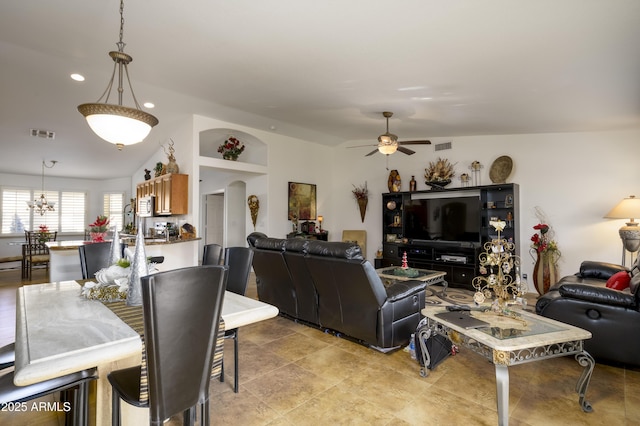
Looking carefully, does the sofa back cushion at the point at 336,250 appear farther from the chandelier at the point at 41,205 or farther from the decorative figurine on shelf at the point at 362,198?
the chandelier at the point at 41,205

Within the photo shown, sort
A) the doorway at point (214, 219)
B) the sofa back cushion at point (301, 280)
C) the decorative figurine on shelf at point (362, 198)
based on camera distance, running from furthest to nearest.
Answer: the doorway at point (214, 219) < the decorative figurine on shelf at point (362, 198) < the sofa back cushion at point (301, 280)

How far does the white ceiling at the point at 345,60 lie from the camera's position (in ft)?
7.98

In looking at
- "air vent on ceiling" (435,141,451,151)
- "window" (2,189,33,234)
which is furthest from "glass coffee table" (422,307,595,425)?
"window" (2,189,33,234)

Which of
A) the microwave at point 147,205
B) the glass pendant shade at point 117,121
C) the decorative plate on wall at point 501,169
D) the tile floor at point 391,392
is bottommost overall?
the tile floor at point 391,392

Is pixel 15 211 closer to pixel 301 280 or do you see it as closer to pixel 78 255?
pixel 78 255

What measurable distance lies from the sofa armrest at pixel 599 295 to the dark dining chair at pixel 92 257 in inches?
155

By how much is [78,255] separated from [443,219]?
6160mm

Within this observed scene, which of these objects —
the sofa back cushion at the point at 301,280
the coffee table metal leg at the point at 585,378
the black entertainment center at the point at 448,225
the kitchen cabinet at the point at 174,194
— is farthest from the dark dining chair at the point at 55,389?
the black entertainment center at the point at 448,225

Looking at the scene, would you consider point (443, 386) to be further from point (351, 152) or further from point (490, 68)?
point (351, 152)

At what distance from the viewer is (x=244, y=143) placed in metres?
7.23

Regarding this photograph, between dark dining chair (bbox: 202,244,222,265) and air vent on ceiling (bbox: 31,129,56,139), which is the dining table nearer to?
dark dining chair (bbox: 202,244,222,265)

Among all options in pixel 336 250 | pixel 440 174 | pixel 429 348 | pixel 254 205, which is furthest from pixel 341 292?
pixel 254 205

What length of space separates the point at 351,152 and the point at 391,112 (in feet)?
10.1

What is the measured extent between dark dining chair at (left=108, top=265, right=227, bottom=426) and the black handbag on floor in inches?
70.6
